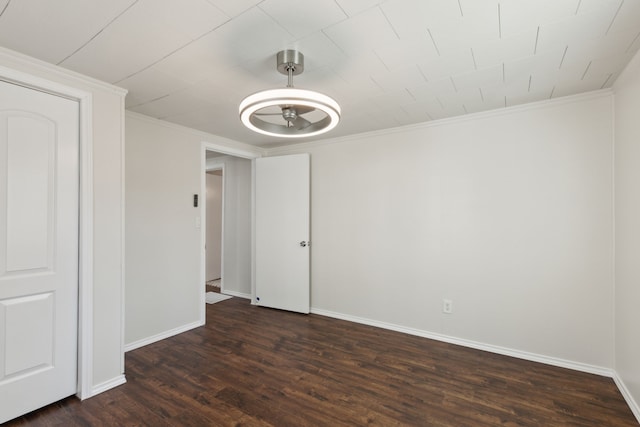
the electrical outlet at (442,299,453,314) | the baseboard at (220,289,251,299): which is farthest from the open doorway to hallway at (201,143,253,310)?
the electrical outlet at (442,299,453,314)

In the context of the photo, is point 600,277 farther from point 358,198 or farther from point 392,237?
point 358,198

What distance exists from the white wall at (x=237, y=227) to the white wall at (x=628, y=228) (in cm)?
406

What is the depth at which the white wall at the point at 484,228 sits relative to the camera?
2.42 meters

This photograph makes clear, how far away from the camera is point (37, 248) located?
1.93 meters

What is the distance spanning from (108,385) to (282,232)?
2292 millimetres

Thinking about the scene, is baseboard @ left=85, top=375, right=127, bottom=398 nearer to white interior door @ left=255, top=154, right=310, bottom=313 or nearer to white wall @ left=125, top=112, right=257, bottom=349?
white wall @ left=125, top=112, right=257, bottom=349

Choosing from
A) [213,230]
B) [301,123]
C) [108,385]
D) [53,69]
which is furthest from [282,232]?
[53,69]

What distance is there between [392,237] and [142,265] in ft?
8.47

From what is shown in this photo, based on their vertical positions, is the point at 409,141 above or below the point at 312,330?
above

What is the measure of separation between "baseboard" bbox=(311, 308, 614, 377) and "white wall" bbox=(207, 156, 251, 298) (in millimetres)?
1590

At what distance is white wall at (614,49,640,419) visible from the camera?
6.25ft

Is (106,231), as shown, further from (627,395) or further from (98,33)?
(627,395)

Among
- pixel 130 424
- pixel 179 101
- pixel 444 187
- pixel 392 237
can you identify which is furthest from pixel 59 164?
pixel 444 187

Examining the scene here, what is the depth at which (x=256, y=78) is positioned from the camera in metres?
2.10
